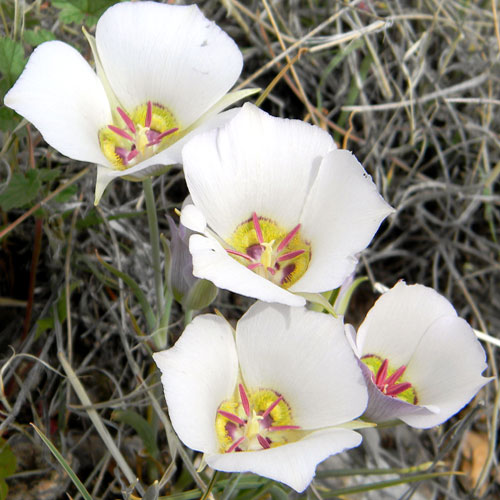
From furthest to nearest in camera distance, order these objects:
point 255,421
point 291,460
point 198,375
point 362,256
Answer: point 362,256, point 255,421, point 198,375, point 291,460

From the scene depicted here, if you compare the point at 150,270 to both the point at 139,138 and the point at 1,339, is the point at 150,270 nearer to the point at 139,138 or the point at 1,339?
the point at 1,339

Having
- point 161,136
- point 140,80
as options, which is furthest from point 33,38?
point 161,136

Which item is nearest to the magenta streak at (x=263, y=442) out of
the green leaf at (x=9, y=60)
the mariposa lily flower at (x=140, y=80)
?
the mariposa lily flower at (x=140, y=80)

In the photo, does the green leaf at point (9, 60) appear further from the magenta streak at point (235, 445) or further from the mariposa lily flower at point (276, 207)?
the magenta streak at point (235, 445)

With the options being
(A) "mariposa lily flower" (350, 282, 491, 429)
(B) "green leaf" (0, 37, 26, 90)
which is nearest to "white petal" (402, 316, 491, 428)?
(A) "mariposa lily flower" (350, 282, 491, 429)

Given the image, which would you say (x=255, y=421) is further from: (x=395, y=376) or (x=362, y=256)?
(x=362, y=256)

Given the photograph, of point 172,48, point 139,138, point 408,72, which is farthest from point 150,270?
point 408,72
